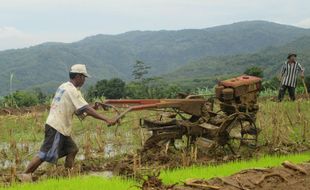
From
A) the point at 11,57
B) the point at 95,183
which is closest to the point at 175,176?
the point at 95,183

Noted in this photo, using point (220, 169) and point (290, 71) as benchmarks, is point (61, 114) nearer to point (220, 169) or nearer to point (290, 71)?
point (220, 169)

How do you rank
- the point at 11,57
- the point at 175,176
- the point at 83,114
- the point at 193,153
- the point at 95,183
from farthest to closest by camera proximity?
the point at 11,57, the point at 193,153, the point at 83,114, the point at 175,176, the point at 95,183

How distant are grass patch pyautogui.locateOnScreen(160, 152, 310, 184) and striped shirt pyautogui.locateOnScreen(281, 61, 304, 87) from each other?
840cm

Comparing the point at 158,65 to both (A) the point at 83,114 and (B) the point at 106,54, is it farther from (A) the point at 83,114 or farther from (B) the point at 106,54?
(A) the point at 83,114

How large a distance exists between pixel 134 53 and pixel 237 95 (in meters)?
141

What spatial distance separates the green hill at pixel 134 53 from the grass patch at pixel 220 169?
67279 millimetres

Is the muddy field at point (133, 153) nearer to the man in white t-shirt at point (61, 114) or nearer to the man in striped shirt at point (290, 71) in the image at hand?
the man in white t-shirt at point (61, 114)

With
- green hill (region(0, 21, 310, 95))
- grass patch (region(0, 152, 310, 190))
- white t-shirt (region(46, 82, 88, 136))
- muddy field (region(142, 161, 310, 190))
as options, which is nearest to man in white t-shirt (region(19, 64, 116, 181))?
white t-shirt (region(46, 82, 88, 136))

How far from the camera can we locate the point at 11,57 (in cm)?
11606

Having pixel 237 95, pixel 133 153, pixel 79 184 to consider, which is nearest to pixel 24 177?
pixel 79 184

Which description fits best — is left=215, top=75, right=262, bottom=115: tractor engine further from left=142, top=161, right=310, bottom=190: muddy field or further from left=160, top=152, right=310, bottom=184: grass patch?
left=142, top=161, right=310, bottom=190: muddy field

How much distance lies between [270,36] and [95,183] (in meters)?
163

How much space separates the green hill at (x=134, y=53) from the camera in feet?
317

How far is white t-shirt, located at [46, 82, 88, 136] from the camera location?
732 centimetres
